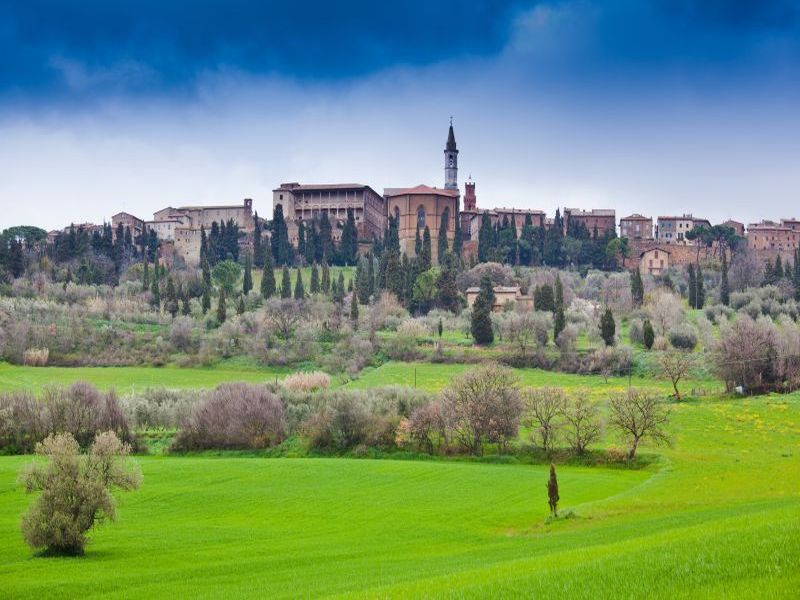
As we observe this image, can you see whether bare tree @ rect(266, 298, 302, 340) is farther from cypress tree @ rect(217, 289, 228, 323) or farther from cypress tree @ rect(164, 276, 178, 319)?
cypress tree @ rect(164, 276, 178, 319)

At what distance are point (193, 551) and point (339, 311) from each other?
6295cm

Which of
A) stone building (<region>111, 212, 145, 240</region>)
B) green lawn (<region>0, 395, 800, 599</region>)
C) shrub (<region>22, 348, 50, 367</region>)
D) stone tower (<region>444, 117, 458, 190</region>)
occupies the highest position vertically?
stone tower (<region>444, 117, 458, 190</region>)

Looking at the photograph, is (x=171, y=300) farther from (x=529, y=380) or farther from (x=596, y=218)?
(x=596, y=218)

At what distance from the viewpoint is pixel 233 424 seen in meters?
50.9

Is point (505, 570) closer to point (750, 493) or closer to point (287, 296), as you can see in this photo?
point (750, 493)

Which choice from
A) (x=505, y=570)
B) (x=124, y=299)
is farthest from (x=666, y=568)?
(x=124, y=299)

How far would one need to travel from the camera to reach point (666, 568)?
13.8 m

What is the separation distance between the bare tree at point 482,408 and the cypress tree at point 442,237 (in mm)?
58152

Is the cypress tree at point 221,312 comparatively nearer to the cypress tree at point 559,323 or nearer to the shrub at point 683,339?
the cypress tree at point 559,323

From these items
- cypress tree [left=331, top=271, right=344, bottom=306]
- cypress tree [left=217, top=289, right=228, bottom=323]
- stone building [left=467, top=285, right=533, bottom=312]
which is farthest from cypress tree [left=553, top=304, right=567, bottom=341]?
cypress tree [left=217, top=289, right=228, bottom=323]

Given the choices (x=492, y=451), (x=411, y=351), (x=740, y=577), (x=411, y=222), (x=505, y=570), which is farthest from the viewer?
(x=411, y=222)

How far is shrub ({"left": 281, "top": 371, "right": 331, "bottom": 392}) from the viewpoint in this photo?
62397 mm

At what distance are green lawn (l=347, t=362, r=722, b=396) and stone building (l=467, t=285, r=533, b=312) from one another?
19.3m

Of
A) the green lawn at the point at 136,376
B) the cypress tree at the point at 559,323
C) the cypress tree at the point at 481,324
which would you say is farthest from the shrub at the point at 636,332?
the green lawn at the point at 136,376
